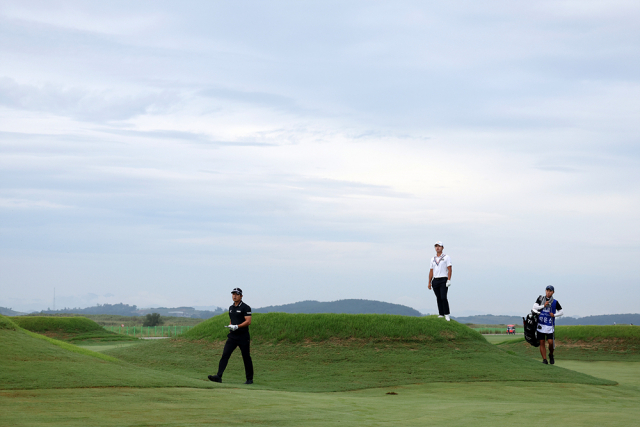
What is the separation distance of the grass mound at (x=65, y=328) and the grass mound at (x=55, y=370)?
25.9m

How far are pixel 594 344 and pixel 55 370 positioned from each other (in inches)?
1218

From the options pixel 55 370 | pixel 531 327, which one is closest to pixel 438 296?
pixel 531 327

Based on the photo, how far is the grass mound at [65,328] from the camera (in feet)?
137

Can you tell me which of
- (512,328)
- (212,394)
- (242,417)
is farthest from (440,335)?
(512,328)

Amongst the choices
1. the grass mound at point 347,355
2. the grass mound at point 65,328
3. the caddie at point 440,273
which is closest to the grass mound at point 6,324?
the grass mound at point 347,355

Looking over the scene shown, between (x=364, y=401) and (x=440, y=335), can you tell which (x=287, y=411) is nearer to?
(x=364, y=401)

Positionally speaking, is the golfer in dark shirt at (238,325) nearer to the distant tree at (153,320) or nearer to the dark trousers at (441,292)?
the dark trousers at (441,292)

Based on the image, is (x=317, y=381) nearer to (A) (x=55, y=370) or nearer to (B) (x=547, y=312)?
(A) (x=55, y=370)

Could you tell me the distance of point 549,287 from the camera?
70.8 ft

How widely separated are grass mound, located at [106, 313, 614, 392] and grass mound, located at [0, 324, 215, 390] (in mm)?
3296

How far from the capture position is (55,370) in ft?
43.3

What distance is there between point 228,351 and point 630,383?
13.4 m

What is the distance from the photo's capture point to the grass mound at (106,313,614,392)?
18.2 meters

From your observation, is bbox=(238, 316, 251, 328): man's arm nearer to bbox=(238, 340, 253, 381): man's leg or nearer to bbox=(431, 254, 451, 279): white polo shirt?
bbox=(238, 340, 253, 381): man's leg
